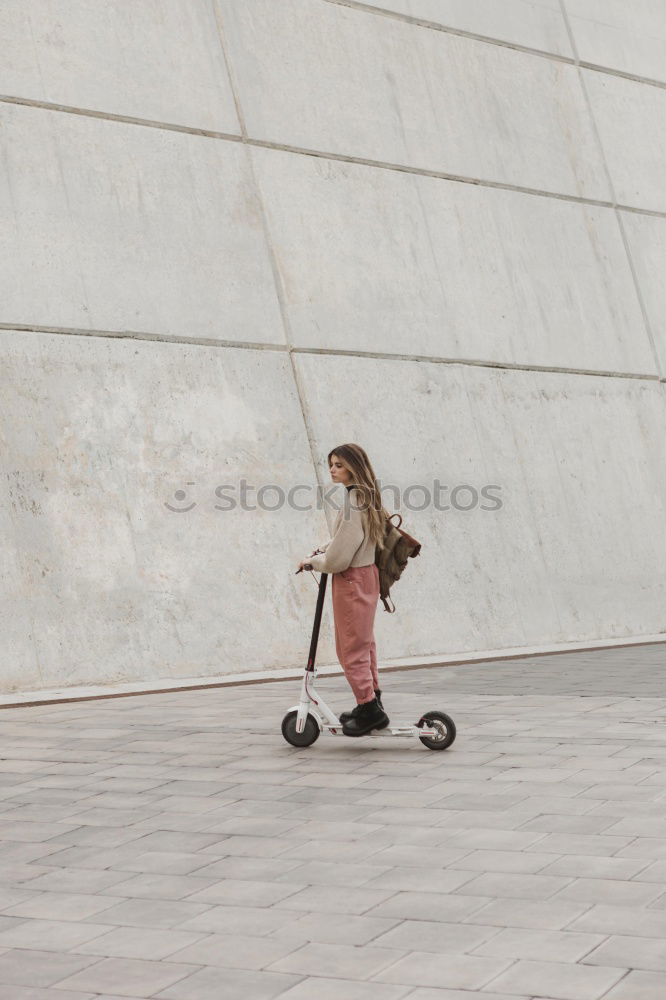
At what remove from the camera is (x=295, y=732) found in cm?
693

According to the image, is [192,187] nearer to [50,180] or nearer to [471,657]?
[50,180]

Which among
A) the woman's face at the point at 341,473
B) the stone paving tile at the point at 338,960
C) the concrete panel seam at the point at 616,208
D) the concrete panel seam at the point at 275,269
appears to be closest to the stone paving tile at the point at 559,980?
the stone paving tile at the point at 338,960

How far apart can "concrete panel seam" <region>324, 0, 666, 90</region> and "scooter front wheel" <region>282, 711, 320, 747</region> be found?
9475 millimetres

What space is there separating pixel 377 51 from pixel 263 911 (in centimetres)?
1184

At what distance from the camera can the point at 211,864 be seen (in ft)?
15.4

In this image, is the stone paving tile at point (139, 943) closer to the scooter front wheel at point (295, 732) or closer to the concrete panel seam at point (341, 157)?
the scooter front wheel at point (295, 732)

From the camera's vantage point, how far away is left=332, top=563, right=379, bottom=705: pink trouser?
22.5 ft

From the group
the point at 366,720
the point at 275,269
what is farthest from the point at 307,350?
the point at 366,720

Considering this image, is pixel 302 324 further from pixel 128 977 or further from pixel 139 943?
pixel 128 977

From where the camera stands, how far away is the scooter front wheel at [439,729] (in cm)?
669

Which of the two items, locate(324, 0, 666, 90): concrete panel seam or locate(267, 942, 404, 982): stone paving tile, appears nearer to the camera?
locate(267, 942, 404, 982): stone paving tile

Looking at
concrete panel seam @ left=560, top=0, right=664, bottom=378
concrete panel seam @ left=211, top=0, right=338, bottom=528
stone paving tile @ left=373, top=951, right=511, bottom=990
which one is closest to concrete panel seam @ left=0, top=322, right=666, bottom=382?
concrete panel seam @ left=211, top=0, right=338, bottom=528

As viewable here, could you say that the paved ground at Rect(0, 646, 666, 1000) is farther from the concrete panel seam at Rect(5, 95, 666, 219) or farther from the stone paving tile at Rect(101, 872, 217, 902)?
the concrete panel seam at Rect(5, 95, 666, 219)

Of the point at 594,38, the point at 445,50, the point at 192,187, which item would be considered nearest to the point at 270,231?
the point at 192,187
